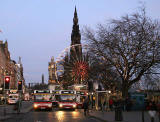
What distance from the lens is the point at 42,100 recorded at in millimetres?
43156

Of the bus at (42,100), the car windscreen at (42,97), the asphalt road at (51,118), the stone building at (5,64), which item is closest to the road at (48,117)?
the asphalt road at (51,118)

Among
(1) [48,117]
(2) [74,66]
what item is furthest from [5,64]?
(1) [48,117]

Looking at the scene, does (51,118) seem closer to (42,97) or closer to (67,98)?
(42,97)

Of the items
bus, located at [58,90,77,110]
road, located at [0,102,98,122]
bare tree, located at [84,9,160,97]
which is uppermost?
bare tree, located at [84,9,160,97]

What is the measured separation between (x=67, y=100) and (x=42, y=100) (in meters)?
4.75

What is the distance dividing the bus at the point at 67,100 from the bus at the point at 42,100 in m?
2.91

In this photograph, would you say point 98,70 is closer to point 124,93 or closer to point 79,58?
point 124,93

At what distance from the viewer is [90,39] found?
1555 inches

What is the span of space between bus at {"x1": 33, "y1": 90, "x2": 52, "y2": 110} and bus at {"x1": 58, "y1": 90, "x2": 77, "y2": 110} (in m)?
2.91

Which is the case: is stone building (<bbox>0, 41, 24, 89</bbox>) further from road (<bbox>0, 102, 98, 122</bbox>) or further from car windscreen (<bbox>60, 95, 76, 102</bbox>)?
road (<bbox>0, 102, 98, 122</bbox>)

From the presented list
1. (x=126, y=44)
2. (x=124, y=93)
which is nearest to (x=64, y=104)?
(x=124, y=93)

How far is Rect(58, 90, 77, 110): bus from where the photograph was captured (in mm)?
45831

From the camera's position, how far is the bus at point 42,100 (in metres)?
42.8

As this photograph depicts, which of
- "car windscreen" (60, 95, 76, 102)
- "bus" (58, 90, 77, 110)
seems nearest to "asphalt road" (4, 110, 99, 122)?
"bus" (58, 90, 77, 110)
